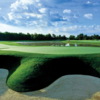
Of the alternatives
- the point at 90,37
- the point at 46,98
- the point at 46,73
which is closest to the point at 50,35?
the point at 90,37

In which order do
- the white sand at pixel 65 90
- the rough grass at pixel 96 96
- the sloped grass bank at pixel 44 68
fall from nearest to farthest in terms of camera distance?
the rough grass at pixel 96 96 < the white sand at pixel 65 90 < the sloped grass bank at pixel 44 68

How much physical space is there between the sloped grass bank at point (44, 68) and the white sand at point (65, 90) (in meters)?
0.42

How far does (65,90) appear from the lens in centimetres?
858

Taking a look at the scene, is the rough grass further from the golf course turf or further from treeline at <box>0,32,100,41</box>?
treeline at <box>0,32,100,41</box>

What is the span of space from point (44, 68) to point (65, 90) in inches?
80.4

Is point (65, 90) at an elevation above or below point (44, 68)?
below

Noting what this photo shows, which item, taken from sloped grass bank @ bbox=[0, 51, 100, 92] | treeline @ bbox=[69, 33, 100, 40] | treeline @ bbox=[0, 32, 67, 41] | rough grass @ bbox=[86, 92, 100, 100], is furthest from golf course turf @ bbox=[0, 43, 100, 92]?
treeline @ bbox=[69, 33, 100, 40]

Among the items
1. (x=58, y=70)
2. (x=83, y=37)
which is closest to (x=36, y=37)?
(x=83, y=37)

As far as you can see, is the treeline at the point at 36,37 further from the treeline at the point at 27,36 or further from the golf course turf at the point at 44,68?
the golf course turf at the point at 44,68

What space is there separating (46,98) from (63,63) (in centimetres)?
314

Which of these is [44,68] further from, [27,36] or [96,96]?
[27,36]

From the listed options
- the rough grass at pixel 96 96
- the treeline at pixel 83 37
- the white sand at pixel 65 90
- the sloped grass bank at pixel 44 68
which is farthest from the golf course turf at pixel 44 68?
the treeline at pixel 83 37

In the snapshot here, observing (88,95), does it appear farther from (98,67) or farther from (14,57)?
(14,57)

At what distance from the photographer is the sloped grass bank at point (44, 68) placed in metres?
9.31
